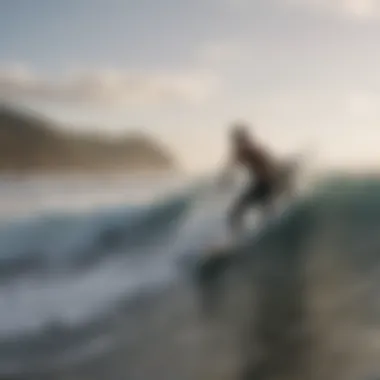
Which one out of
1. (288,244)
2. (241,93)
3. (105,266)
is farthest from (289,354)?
(241,93)

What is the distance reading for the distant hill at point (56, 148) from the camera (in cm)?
107

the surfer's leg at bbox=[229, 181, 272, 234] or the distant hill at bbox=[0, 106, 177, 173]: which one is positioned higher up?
the distant hill at bbox=[0, 106, 177, 173]

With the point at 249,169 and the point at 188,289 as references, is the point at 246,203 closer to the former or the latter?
the point at 249,169

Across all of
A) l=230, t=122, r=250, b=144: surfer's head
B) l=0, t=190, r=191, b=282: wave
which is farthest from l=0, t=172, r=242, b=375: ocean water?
l=230, t=122, r=250, b=144: surfer's head

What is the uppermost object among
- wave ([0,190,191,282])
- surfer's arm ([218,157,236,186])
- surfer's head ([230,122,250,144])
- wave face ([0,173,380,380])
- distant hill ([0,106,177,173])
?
distant hill ([0,106,177,173])

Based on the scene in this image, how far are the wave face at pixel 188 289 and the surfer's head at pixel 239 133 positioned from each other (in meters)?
0.11

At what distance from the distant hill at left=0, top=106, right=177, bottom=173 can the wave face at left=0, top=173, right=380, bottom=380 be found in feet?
0.14

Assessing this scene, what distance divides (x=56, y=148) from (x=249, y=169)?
36 centimetres

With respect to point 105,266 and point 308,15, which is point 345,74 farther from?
point 105,266

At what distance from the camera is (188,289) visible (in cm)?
107

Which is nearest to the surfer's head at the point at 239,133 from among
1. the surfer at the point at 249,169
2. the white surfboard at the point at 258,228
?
the surfer at the point at 249,169

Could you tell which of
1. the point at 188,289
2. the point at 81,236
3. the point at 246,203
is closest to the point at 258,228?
the point at 246,203

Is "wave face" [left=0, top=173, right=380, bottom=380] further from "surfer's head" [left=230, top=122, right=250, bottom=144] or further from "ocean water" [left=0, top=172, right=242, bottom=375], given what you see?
"surfer's head" [left=230, top=122, right=250, bottom=144]

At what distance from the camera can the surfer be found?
1.07 metres
